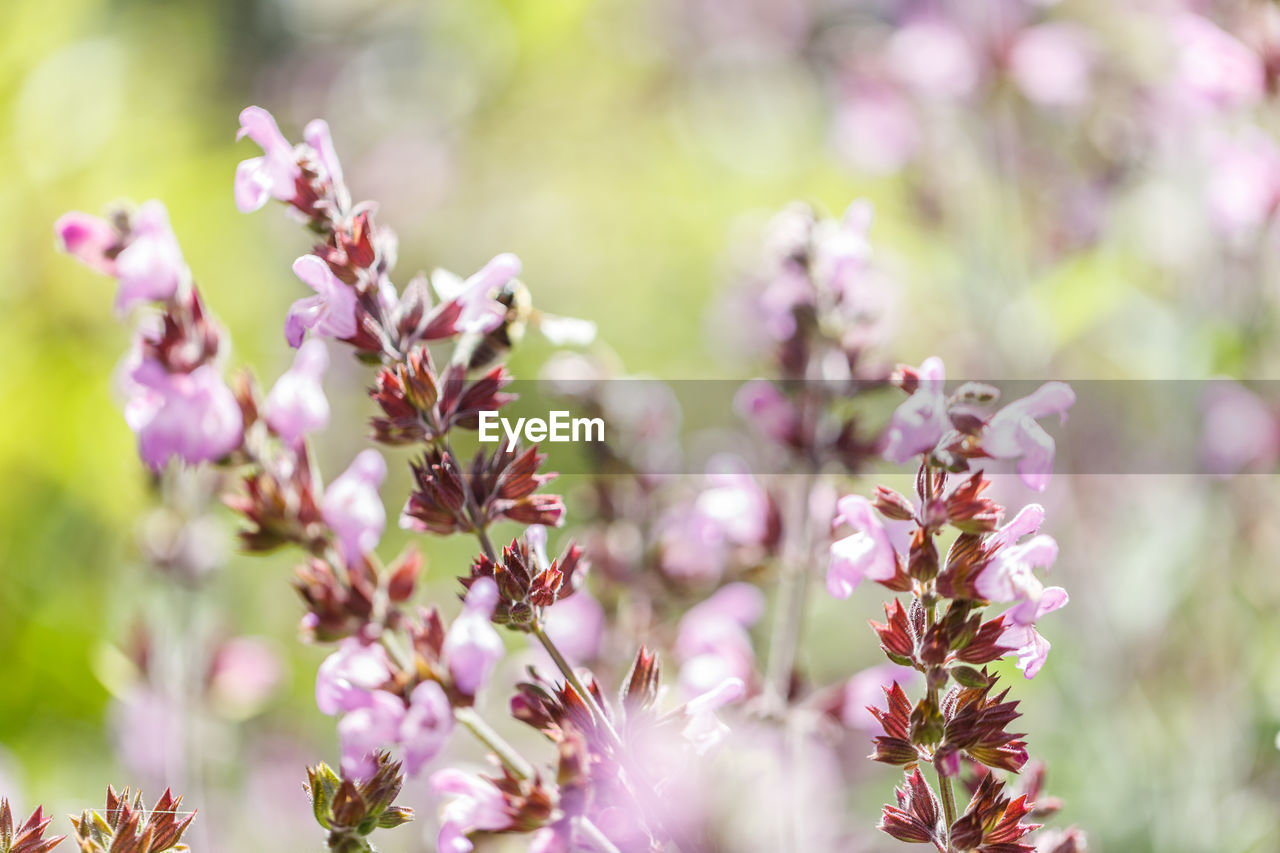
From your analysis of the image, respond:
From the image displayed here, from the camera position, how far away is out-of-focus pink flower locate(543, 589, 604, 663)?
0.92 metres

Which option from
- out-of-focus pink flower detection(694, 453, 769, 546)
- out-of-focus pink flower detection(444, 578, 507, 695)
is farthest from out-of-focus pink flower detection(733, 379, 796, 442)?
out-of-focus pink flower detection(444, 578, 507, 695)

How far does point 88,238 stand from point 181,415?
0.14m

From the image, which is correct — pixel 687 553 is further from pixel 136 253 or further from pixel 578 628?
pixel 136 253

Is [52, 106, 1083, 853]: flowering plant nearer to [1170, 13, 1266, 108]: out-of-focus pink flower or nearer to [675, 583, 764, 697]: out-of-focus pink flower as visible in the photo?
[675, 583, 764, 697]: out-of-focus pink flower

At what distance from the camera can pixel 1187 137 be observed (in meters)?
1.47

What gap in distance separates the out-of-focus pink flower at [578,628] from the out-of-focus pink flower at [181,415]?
0.33 meters

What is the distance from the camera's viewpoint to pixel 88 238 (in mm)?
701

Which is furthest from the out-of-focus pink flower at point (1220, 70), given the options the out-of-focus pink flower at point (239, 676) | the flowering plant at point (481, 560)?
the out-of-focus pink flower at point (239, 676)

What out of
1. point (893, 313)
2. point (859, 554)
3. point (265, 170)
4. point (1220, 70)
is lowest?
point (859, 554)

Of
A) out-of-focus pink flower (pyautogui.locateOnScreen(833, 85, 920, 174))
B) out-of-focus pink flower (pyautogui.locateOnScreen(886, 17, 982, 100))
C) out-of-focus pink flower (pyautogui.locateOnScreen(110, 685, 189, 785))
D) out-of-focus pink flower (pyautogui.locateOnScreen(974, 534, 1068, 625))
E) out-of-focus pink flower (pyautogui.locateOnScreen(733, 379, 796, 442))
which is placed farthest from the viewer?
out-of-focus pink flower (pyautogui.locateOnScreen(833, 85, 920, 174))

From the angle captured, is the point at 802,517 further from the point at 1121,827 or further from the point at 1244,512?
the point at 1244,512

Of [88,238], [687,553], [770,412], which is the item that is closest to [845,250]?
[770,412]

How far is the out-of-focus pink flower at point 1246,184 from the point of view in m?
1.18

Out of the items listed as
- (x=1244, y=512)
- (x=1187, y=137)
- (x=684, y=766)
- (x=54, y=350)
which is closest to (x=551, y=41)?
(x=54, y=350)
